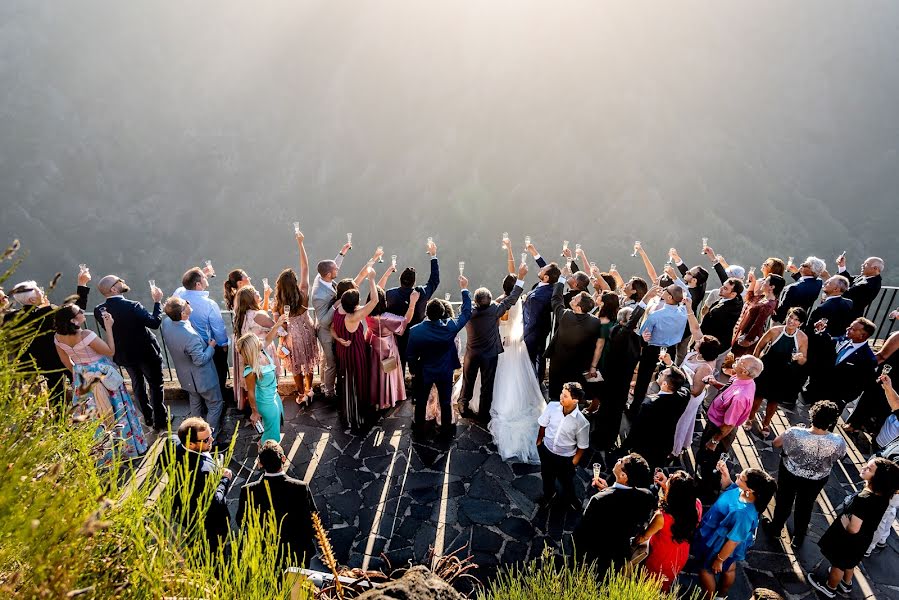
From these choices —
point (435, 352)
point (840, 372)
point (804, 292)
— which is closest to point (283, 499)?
point (435, 352)

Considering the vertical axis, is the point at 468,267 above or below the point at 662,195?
below

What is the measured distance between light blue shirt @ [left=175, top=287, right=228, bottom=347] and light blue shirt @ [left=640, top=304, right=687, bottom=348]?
4.62 meters

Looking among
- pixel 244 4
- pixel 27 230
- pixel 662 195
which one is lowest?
pixel 27 230

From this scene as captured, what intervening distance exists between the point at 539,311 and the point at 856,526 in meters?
3.45

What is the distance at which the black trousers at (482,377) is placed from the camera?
600cm

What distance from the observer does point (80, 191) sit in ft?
194

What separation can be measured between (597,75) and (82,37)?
59035 mm

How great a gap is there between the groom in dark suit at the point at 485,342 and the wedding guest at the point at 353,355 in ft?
3.68

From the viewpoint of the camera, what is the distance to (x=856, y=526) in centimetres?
376

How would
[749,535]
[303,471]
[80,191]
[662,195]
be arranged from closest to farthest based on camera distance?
1. [749,535]
2. [303,471]
3. [662,195]
4. [80,191]

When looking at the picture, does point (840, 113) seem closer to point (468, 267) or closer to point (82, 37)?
point (468, 267)

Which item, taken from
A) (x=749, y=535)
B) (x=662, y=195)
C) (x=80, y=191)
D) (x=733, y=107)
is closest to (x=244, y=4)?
(x=80, y=191)

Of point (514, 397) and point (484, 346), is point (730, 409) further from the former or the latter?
point (484, 346)

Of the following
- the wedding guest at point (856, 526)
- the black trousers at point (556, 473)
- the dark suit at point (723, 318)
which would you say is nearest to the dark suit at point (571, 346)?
the black trousers at point (556, 473)
